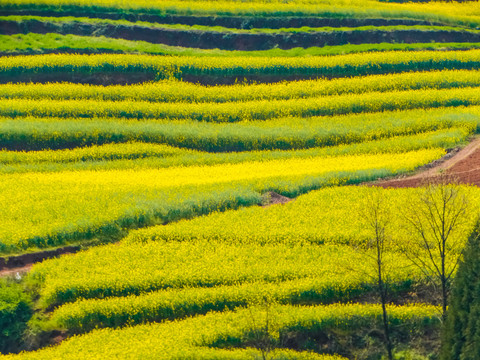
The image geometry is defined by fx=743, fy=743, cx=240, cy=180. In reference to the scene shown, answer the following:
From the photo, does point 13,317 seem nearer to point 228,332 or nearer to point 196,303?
point 196,303

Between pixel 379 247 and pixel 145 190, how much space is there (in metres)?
16.3

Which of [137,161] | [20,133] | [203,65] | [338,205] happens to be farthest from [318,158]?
[20,133]

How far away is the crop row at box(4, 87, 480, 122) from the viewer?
5544 centimetres

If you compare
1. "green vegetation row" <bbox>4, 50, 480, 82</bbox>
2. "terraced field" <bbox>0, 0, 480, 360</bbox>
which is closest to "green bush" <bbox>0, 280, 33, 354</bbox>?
"terraced field" <bbox>0, 0, 480, 360</bbox>

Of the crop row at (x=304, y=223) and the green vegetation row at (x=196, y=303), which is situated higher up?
the crop row at (x=304, y=223)

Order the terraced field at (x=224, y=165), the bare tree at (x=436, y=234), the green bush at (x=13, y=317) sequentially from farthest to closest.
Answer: the green bush at (x=13, y=317) → the bare tree at (x=436, y=234) → the terraced field at (x=224, y=165)

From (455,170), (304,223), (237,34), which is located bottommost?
(304,223)

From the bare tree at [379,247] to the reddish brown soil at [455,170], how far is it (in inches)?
92.9

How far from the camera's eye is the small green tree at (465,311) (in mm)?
27172

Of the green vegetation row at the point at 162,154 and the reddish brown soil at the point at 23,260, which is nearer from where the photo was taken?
the reddish brown soil at the point at 23,260

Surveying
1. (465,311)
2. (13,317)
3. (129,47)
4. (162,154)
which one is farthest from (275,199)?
(129,47)

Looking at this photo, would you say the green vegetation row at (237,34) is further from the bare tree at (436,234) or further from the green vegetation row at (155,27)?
the bare tree at (436,234)

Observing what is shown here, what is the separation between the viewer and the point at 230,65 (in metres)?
61.2

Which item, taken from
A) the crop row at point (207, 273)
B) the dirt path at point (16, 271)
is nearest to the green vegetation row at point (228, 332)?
the crop row at point (207, 273)
